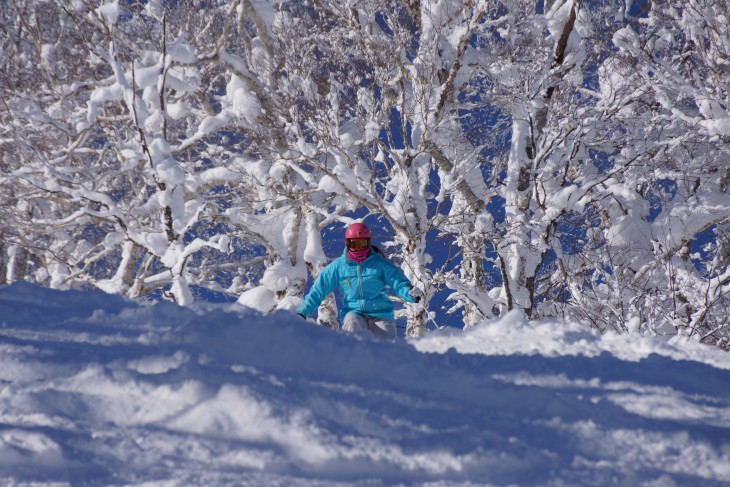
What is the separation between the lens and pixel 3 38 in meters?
10.3

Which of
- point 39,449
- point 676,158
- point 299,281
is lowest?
point 39,449

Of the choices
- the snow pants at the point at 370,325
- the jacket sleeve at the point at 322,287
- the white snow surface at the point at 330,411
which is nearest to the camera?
the white snow surface at the point at 330,411

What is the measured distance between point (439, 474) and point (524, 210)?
303 inches

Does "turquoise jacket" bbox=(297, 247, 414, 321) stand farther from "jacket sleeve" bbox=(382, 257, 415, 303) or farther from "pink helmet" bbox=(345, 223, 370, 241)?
"pink helmet" bbox=(345, 223, 370, 241)

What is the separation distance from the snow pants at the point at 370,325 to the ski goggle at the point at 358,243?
A: 2.00ft

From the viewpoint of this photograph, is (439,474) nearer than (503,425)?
Yes

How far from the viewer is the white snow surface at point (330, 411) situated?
1833 mm

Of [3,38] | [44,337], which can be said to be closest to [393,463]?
[44,337]

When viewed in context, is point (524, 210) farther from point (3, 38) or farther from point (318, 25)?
point (3, 38)

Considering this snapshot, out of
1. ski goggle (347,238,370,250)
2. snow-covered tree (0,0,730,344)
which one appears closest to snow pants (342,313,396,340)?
ski goggle (347,238,370,250)

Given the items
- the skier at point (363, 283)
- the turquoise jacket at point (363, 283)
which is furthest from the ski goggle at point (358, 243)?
the turquoise jacket at point (363, 283)

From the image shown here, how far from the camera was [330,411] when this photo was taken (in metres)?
2.13

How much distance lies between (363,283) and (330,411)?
2.67 metres

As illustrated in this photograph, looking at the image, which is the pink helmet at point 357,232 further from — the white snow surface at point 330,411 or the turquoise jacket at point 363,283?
the white snow surface at point 330,411
